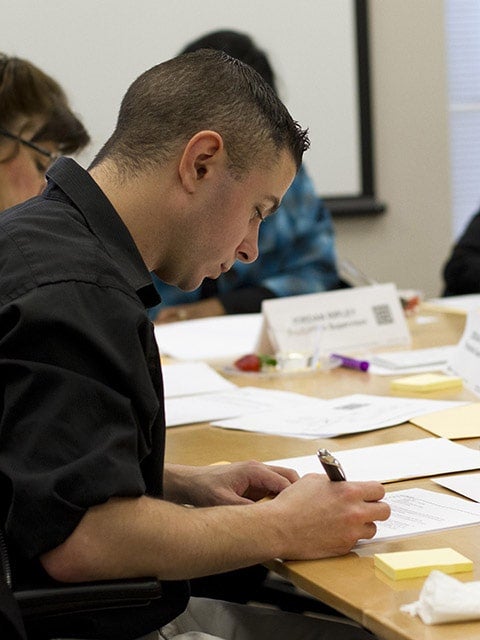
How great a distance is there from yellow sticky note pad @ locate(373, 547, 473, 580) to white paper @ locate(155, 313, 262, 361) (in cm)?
146

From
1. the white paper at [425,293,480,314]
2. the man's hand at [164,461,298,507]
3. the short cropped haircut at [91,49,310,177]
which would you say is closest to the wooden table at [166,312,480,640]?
the man's hand at [164,461,298,507]

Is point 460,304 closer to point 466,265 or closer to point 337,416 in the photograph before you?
point 466,265

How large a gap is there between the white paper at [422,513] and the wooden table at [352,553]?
2 cm

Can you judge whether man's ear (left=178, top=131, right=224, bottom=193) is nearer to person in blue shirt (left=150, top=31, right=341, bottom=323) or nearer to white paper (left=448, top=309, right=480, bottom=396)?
white paper (left=448, top=309, right=480, bottom=396)

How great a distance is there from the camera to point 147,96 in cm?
136

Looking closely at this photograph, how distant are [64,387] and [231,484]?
0.43m

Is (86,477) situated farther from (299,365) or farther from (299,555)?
(299,365)

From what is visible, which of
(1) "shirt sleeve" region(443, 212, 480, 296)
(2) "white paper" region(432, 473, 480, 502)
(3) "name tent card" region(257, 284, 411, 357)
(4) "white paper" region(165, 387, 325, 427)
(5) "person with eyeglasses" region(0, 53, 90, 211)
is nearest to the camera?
(2) "white paper" region(432, 473, 480, 502)

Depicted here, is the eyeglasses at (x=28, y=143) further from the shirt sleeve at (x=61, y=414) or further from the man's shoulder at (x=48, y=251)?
the shirt sleeve at (x=61, y=414)

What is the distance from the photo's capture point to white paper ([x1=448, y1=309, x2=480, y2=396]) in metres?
2.11

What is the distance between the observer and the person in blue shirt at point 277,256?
3373 millimetres

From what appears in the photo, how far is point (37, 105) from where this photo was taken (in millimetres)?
2240

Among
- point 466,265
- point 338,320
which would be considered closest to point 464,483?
point 338,320

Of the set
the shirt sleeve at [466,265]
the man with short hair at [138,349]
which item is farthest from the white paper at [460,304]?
the man with short hair at [138,349]
